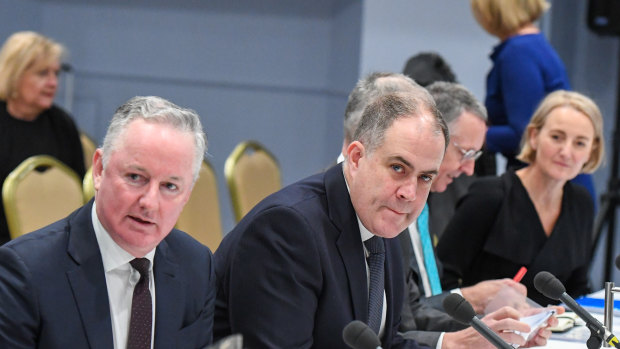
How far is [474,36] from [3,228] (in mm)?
3507

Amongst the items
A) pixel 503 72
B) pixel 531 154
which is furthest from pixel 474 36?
pixel 531 154

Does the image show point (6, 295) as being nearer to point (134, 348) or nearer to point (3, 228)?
point (134, 348)

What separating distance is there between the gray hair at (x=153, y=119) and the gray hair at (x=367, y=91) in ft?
3.64

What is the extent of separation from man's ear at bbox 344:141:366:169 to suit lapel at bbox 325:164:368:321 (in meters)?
0.09

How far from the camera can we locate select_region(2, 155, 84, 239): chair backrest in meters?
3.16

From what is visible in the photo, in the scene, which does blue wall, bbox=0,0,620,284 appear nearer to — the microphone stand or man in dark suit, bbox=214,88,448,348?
the microphone stand

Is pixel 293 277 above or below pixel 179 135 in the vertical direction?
below

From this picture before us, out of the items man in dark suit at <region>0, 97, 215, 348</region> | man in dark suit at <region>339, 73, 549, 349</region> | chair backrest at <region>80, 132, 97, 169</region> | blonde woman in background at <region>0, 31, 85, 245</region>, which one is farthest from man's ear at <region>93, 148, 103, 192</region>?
chair backrest at <region>80, 132, 97, 169</region>

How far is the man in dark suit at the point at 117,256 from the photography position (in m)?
1.73

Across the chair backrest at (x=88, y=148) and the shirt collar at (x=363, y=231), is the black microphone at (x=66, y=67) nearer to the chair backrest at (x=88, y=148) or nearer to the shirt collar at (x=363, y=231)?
the chair backrest at (x=88, y=148)

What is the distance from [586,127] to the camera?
366cm

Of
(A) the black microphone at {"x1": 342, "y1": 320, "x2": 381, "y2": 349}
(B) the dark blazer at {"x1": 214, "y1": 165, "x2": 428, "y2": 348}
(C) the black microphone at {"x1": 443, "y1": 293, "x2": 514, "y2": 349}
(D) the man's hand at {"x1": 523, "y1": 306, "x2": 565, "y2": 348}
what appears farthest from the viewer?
(D) the man's hand at {"x1": 523, "y1": 306, "x2": 565, "y2": 348}

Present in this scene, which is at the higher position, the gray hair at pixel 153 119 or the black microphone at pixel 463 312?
the gray hair at pixel 153 119

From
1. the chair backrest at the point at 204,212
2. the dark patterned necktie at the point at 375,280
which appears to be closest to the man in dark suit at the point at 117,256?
the dark patterned necktie at the point at 375,280
